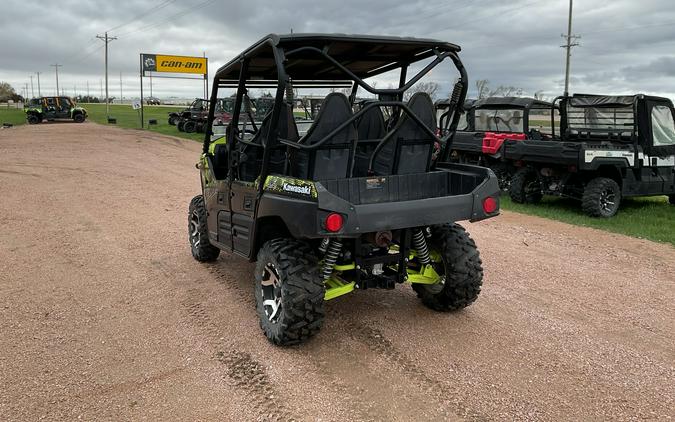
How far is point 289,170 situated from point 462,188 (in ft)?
4.61

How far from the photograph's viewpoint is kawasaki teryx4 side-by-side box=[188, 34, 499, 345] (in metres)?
3.64

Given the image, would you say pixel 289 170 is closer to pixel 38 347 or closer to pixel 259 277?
pixel 259 277

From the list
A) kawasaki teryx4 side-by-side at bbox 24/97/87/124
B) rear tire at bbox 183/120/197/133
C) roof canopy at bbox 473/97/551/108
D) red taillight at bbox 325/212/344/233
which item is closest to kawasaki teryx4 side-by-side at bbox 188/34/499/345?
red taillight at bbox 325/212/344/233

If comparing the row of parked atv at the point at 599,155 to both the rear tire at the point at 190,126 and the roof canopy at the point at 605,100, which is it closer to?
the roof canopy at the point at 605,100

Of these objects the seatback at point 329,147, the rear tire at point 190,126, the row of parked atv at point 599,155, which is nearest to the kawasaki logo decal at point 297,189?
the seatback at point 329,147

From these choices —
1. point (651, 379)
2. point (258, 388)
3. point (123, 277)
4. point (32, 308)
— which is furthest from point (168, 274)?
point (651, 379)

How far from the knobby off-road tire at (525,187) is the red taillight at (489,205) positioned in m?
7.21

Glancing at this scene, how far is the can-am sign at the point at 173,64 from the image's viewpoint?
34.9 m

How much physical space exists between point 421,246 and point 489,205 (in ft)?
2.02

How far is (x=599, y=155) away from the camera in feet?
30.4

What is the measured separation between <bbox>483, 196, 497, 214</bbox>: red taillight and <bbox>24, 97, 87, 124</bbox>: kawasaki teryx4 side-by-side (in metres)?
38.8

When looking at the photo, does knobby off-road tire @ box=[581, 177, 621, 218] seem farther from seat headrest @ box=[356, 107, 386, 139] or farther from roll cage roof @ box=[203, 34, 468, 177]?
seat headrest @ box=[356, 107, 386, 139]

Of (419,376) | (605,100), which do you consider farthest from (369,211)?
(605,100)

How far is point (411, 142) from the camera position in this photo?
421 centimetres
